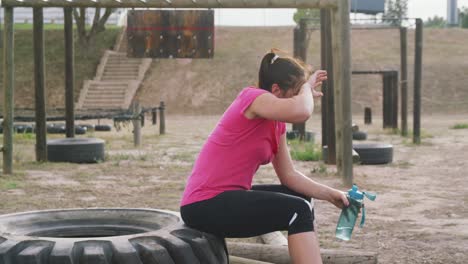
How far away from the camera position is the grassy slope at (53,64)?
37.9 metres

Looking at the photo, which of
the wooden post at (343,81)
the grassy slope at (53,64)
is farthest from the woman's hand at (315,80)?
the grassy slope at (53,64)

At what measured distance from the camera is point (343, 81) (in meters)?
9.23

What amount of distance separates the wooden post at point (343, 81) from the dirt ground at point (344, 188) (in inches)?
12.6

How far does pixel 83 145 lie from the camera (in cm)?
1191

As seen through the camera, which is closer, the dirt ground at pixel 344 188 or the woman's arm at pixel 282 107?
the woman's arm at pixel 282 107

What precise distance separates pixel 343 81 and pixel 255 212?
568cm

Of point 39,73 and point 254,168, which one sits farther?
point 39,73

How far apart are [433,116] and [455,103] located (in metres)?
4.15

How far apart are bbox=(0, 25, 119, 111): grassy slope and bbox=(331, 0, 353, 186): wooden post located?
2804 cm

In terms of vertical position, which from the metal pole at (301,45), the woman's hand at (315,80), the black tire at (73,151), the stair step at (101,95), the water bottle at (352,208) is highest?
the metal pole at (301,45)

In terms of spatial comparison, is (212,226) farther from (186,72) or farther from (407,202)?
(186,72)

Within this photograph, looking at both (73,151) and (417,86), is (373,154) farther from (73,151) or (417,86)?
(417,86)

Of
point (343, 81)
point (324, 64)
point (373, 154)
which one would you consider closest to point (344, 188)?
point (343, 81)

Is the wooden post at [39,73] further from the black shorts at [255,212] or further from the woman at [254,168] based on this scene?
the black shorts at [255,212]
